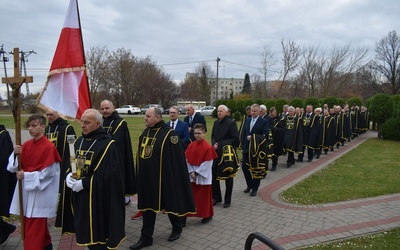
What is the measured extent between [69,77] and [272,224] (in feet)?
13.6

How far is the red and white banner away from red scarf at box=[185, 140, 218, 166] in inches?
75.9

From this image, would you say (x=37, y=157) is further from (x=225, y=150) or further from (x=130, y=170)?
(x=225, y=150)

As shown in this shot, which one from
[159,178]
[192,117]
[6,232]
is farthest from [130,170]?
[192,117]

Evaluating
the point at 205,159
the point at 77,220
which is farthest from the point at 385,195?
the point at 77,220

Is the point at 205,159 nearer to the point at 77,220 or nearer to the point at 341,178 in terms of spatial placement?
the point at 77,220

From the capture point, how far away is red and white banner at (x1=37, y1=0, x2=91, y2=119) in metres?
4.70

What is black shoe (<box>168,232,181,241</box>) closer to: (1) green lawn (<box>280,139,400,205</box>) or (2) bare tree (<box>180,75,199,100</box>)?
(1) green lawn (<box>280,139,400,205</box>)

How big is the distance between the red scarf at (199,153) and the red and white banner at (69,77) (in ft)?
6.32

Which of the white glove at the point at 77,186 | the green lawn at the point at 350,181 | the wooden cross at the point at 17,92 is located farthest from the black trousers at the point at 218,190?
the wooden cross at the point at 17,92

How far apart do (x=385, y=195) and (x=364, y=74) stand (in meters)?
52.0

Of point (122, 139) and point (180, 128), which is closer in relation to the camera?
point (122, 139)

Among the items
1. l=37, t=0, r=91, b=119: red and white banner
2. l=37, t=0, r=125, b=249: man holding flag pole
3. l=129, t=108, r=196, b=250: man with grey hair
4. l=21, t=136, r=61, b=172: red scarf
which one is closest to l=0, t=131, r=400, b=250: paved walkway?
l=129, t=108, r=196, b=250: man with grey hair

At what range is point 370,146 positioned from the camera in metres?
16.2

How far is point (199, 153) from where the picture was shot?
5695mm
